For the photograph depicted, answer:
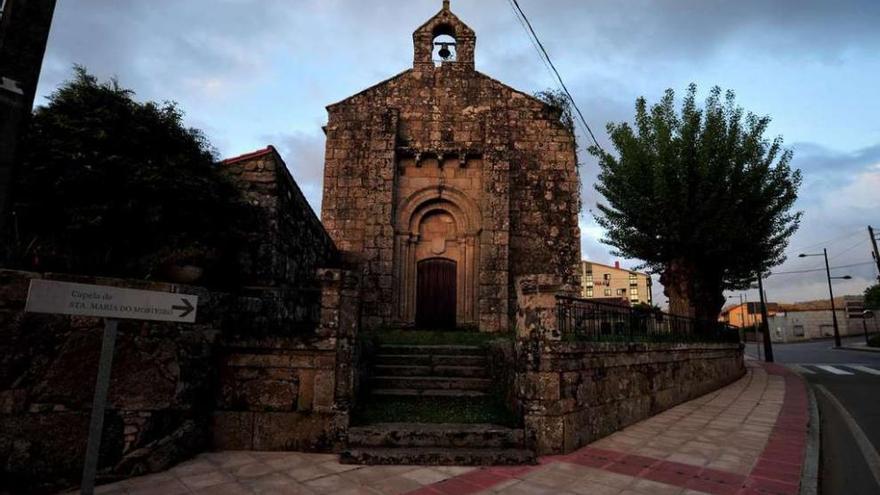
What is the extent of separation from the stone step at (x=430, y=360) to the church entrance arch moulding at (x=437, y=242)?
15.0 feet

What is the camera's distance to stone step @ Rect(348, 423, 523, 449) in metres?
4.95

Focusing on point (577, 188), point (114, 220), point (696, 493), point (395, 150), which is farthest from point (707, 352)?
point (114, 220)

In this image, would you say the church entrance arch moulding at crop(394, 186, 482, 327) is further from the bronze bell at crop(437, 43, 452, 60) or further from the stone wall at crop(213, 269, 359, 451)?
the stone wall at crop(213, 269, 359, 451)

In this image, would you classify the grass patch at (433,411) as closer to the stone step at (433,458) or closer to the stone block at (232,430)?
the stone step at (433,458)

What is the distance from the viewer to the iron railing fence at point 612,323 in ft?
20.4

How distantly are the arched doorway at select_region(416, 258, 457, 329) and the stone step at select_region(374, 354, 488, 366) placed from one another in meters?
4.88

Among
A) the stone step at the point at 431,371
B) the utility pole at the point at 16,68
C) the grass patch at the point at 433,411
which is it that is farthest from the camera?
the stone step at the point at 431,371

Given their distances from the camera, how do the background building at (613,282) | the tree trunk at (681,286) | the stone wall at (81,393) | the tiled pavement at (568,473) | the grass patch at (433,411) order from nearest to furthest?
the stone wall at (81,393) < the tiled pavement at (568,473) < the grass patch at (433,411) < the tree trunk at (681,286) < the background building at (613,282)

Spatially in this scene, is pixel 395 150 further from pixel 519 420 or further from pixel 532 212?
pixel 519 420

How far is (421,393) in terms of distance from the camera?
20.9ft

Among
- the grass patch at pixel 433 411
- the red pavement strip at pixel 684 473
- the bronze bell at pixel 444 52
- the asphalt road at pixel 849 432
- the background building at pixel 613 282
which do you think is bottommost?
the asphalt road at pixel 849 432

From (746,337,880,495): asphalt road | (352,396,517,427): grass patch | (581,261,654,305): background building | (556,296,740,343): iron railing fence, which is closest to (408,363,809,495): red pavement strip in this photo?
(746,337,880,495): asphalt road

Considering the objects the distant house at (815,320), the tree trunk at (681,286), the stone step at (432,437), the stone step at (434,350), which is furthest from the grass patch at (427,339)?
the distant house at (815,320)

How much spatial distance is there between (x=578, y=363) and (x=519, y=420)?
1.07m
